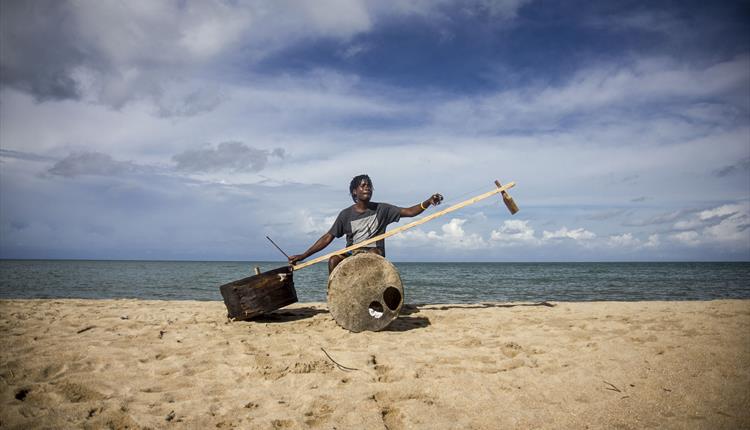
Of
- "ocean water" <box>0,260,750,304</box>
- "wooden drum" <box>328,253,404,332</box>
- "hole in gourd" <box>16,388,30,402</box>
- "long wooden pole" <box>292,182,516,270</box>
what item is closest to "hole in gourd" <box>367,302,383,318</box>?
"wooden drum" <box>328,253,404,332</box>

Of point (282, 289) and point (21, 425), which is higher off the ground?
point (282, 289)

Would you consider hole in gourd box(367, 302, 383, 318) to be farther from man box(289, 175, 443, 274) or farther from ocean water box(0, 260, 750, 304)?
ocean water box(0, 260, 750, 304)

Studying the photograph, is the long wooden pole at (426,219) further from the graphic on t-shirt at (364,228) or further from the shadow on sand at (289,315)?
the shadow on sand at (289,315)

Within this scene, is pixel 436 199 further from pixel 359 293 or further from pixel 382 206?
pixel 359 293

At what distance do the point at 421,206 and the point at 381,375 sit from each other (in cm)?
345

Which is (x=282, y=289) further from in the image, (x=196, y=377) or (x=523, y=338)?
(x=523, y=338)

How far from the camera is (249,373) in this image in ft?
12.5

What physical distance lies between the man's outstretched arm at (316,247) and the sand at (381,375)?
45.3 inches

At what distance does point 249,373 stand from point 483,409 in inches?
91.3

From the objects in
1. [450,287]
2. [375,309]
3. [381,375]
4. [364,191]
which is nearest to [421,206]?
[364,191]

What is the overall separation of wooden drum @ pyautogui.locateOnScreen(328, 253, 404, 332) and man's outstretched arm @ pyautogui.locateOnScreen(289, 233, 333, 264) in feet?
3.68

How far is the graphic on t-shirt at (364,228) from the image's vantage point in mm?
6676

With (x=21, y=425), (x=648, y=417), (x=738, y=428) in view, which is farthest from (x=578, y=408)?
(x=21, y=425)

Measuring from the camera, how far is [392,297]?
5.78 m
